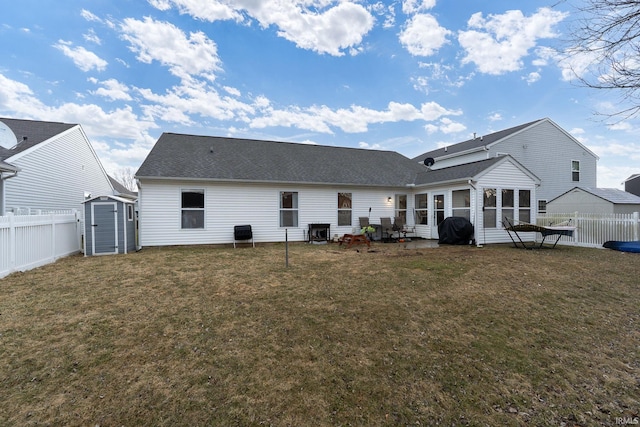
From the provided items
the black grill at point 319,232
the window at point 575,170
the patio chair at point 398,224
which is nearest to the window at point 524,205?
the patio chair at point 398,224

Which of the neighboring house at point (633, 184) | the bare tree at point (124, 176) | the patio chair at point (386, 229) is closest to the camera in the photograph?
the patio chair at point (386, 229)

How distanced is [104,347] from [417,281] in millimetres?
5091

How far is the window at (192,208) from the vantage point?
10703mm

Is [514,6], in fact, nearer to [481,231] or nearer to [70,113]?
[481,231]

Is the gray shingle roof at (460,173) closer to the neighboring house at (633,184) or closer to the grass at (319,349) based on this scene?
the grass at (319,349)

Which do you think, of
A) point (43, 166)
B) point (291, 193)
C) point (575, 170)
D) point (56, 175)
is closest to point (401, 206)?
point (291, 193)

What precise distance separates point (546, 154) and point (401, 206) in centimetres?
1208

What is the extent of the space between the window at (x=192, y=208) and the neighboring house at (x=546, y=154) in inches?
660

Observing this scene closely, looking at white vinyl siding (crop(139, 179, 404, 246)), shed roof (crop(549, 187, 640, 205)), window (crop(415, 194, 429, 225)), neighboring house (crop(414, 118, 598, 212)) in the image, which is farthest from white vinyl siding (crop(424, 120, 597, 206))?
white vinyl siding (crop(139, 179, 404, 246))

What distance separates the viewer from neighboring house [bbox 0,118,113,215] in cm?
1009

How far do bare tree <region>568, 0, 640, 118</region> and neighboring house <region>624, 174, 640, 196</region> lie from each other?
32417mm

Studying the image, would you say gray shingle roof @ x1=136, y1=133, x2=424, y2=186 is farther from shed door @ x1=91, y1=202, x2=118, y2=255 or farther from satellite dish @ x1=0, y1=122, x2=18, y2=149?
satellite dish @ x1=0, y1=122, x2=18, y2=149

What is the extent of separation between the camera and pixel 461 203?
11.2 meters

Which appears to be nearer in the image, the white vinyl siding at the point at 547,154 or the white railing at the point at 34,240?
the white railing at the point at 34,240
